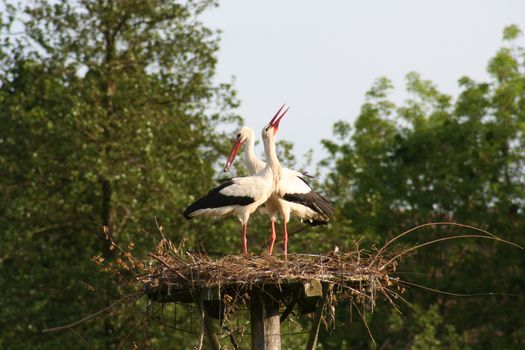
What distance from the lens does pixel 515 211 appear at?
33.4 meters

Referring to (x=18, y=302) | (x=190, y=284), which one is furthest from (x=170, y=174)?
(x=190, y=284)

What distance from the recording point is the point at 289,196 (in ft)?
44.1

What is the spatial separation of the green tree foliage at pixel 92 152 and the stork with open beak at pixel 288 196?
7231 millimetres

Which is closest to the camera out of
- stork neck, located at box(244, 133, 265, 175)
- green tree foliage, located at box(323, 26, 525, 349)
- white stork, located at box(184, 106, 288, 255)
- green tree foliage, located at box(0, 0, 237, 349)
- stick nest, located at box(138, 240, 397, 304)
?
stick nest, located at box(138, 240, 397, 304)

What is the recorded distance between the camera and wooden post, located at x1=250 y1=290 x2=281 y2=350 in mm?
10047

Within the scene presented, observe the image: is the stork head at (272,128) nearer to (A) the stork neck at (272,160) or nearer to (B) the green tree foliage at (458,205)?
(A) the stork neck at (272,160)

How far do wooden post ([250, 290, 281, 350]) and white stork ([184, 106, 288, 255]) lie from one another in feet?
7.30

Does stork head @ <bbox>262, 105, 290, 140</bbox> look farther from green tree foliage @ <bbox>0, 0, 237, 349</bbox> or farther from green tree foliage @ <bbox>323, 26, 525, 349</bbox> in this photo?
green tree foliage @ <bbox>323, 26, 525, 349</bbox>

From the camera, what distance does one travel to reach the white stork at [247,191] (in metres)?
12.6

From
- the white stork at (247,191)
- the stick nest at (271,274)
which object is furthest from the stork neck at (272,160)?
the stick nest at (271,274)

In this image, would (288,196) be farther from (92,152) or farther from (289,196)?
(92,152)

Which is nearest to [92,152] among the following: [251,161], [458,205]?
[251,161]

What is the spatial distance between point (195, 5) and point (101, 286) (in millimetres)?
6898

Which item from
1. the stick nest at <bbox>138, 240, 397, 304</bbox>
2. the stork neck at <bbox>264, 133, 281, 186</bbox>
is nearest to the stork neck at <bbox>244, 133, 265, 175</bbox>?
the stork neck at <bbox>264, 133, 281, 186</bbox>
